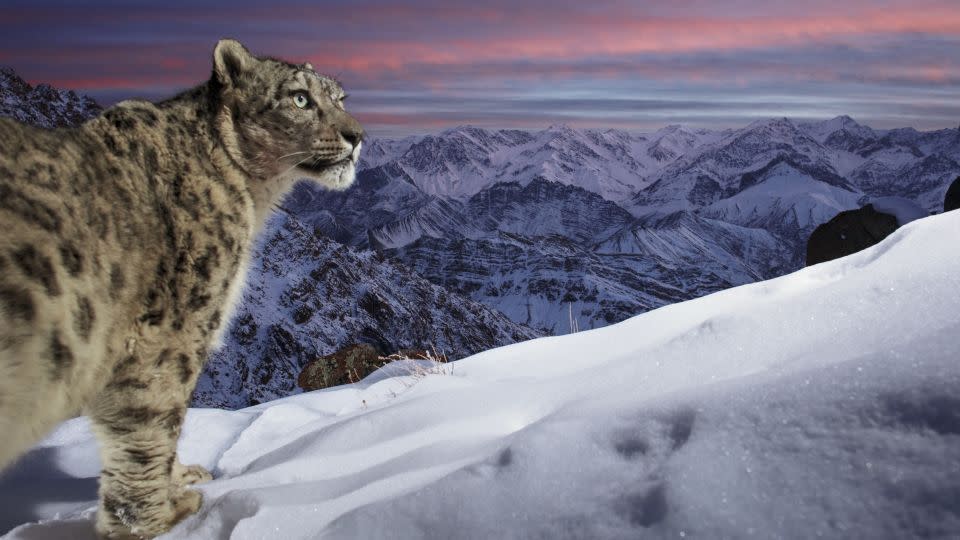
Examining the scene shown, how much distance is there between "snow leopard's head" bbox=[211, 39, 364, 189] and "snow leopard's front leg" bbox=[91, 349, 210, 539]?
174 centimetres

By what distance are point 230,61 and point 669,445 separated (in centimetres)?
449

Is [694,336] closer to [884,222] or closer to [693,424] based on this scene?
[693,424]

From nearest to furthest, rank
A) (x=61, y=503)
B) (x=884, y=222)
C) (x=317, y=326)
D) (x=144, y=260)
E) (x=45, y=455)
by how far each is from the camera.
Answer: (x=144, y=260) < (x=61, y=503) < (x=45, y=455) < (x=884, y=222) < (x=317, y=326)

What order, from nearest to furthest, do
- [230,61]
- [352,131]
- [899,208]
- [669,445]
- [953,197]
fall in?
1. [669,445]
2. [230,61]
3. [352,131]
4. [953,197]
5. [899,208]

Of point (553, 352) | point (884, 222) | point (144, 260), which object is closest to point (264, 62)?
point (144, 260)

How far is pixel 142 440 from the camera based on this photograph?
524 centimetres

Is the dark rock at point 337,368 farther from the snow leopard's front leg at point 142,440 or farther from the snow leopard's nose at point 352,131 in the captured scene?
the snow leopard's front leg at point 142,440

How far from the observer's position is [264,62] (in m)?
6.07

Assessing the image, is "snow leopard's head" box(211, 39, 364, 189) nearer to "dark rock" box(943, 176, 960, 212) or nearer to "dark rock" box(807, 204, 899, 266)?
"dark rock" box(807, 204, 899, 266)

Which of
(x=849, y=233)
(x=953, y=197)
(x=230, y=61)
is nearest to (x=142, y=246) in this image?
(x=230, y=61)

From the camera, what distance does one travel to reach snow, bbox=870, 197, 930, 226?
33562 mm

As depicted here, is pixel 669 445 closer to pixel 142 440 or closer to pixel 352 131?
pixel 142 440

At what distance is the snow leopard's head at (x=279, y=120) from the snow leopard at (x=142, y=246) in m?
0.01

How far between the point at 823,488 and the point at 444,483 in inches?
80.9
